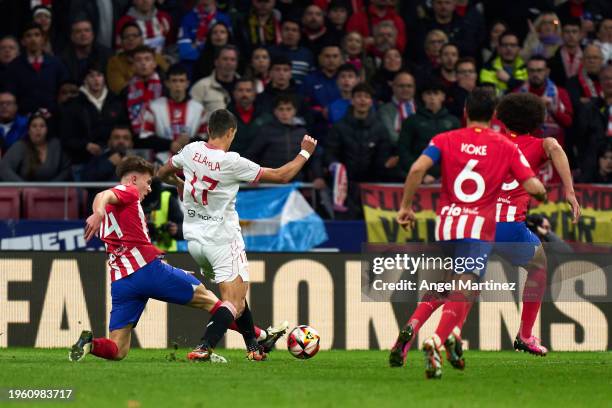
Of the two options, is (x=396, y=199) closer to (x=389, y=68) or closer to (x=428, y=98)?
(x=428, y=98)

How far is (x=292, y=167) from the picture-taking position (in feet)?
35.7

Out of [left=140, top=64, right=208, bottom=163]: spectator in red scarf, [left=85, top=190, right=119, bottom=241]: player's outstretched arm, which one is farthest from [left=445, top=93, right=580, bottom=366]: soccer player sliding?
[left=140, top=64, right=208, bottom=163]: spectator in red scarf

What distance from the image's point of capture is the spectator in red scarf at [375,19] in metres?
20.0

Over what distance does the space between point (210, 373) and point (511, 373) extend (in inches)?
94.2

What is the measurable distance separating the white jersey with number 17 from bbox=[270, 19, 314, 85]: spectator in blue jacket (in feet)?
25.5

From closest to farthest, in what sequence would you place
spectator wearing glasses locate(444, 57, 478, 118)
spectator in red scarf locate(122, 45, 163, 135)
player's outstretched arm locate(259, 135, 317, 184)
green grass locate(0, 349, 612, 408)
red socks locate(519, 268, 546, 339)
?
green grass locate(0, 349, 612, 408) < player's outstretched arm locate(259, 135, 317, 184) < red socks locate(519, 268, 546, 339) < spectator in red scarf locate(122, 45, 163, 135) < spectator wearing glasses locate(444, 57, 478, 118)

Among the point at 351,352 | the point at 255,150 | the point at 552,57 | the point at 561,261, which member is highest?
the point at 552,57

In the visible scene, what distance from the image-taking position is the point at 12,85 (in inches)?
712

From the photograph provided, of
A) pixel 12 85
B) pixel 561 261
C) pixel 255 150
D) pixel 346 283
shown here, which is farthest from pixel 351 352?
pixel 12 85

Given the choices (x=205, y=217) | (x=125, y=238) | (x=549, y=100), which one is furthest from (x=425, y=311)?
(x=549, y=100)

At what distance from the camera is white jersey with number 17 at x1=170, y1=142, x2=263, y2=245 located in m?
11.1

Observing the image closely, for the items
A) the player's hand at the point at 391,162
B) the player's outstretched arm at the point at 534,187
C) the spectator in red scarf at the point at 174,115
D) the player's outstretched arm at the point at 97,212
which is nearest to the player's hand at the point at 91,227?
the player's outstretched arm at the point at 97,212

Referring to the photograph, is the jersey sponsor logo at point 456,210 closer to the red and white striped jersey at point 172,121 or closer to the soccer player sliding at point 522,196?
the soccer player sliding at point 522,196

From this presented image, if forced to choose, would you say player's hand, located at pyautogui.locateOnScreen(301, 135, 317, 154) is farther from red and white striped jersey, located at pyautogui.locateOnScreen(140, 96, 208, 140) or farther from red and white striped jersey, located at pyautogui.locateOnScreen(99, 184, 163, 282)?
red and white striped jersey, located at pyautogui.locateOnScreen(140, 96, 208, 140)
